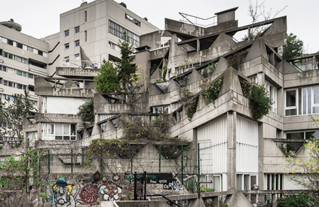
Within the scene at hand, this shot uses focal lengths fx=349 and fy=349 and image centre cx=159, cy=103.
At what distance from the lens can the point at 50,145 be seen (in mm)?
36812

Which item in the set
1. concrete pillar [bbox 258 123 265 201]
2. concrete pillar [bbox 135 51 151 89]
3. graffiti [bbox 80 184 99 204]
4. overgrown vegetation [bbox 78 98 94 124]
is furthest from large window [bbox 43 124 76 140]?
concrete pillar [bbox 258 123 265 201]

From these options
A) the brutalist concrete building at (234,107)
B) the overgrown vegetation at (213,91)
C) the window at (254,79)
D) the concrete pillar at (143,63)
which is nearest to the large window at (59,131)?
the brutalist concrete building at (234,107)

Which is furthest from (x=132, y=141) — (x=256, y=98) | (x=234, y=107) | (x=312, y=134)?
(x=312, y=134)

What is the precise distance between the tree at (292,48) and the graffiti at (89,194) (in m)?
17.3

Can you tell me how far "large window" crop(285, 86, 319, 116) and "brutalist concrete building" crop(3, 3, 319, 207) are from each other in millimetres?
65

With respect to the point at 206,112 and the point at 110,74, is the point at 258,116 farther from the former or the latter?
the point at 110,74

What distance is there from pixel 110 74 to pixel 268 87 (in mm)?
17355

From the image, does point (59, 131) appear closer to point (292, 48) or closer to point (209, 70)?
point (209, 70)

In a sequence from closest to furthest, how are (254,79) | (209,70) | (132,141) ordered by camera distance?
(132,141)
(254,79)
(209,70)

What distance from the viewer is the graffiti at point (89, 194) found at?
1947 centimetres

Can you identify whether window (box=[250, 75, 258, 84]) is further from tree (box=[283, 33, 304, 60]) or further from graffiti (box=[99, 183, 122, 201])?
graffiti (box=[99, 183, 122, 201])

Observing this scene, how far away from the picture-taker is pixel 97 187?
781 inches

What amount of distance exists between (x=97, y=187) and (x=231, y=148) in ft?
26.3

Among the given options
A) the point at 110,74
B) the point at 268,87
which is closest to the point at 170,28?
the point at 110,74
